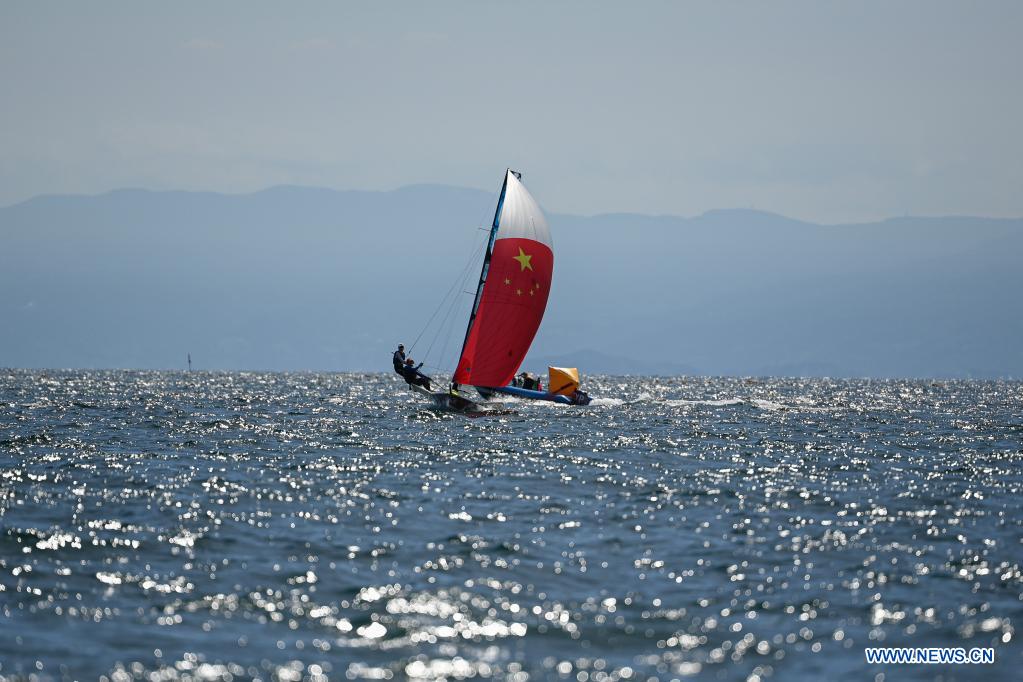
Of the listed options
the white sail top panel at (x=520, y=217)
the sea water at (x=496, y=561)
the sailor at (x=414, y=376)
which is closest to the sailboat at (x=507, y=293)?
the white sail top panel at (x=520, y=217)

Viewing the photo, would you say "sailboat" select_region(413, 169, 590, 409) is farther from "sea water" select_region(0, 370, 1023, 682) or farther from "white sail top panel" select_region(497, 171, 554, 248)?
"sea water" select_region(0, 370, 1023, 682)

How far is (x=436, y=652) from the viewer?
51.0 feet

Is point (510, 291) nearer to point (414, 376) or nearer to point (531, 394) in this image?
point (414, 376)

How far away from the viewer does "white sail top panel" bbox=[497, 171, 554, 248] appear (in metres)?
57.4

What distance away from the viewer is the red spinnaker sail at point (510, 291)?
57531 mm

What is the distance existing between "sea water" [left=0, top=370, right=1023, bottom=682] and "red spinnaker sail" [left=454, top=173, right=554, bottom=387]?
15739 millimetres

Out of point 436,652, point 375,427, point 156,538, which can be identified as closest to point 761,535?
point 436,652

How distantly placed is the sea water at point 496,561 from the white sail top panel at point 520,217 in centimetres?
1770

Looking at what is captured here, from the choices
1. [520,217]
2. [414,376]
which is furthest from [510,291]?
[414,376]

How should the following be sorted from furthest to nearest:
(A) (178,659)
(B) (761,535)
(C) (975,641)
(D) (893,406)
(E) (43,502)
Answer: (D) (893,406)
(E) (43,502)
(B) (761,535)
(C) (975,641)
(A) (178,659)

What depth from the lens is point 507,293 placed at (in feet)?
191

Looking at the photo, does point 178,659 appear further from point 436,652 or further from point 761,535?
point 761,535

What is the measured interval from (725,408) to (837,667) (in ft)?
211

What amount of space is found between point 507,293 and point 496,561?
1481 inches
